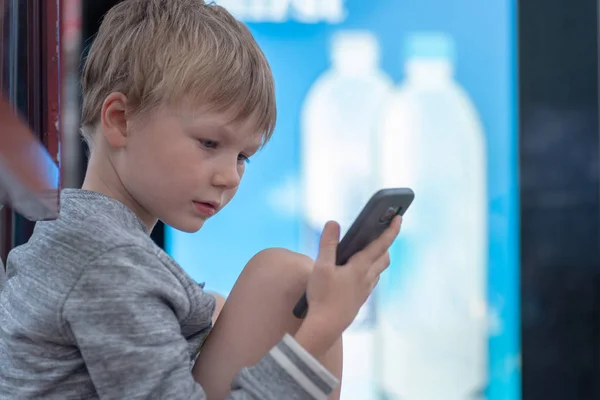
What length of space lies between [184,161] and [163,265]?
97 millimetres

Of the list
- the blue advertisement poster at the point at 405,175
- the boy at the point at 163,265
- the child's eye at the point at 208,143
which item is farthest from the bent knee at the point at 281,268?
the blue advertisement poster at the point at 405,175

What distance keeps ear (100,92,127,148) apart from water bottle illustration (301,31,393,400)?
0.69 m

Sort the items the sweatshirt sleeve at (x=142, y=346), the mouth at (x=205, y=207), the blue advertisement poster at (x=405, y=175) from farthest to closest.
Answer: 1. the blue advertisement poster at (x=405, y=175)
2. the mouth at (x=205, y=207)
3. the sweatshirt sleeve at (x=142, y=346)

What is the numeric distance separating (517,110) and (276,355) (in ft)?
3.03

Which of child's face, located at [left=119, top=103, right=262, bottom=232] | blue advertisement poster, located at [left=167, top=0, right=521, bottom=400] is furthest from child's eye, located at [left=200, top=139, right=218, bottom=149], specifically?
blue advertisement poster, located at [left=167, top=0, right=521, bottom=400]

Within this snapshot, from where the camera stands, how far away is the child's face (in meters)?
0.72

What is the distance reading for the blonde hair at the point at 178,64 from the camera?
73 cm

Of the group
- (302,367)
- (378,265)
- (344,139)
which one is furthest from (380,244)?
(344,139)

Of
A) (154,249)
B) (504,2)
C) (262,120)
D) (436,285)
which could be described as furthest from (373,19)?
(154,249)

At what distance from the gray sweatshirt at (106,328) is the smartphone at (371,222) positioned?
8 centimetres

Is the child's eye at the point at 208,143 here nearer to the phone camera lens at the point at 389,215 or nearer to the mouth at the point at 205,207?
the mouth at the point at 205,207

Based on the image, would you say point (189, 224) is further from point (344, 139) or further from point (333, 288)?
point (344, 139)

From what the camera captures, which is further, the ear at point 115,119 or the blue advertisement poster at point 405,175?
the blue advertisement poster at point 405,175

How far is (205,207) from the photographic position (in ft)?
2.45
